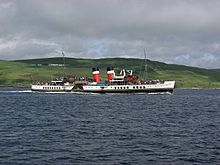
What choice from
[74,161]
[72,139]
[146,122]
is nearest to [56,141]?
[72,139]

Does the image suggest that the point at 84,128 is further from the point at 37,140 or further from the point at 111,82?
the point at 111,82

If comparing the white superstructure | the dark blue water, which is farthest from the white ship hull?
the dark blue water

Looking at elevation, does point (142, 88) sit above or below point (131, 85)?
below

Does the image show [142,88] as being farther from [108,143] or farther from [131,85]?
[108,143]

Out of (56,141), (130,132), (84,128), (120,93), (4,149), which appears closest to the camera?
(4,149)

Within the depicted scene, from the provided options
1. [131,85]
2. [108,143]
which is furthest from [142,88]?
[108,143]

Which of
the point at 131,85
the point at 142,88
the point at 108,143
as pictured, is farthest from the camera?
the point at 131,85

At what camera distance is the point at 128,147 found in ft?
Answer: 149

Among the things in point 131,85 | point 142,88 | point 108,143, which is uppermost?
point 131,85

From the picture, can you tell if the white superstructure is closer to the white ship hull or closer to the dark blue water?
the white ship hull

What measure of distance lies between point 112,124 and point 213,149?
2598cm

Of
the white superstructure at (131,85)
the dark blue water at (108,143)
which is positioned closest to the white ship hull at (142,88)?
the white superstructure at (131,85)

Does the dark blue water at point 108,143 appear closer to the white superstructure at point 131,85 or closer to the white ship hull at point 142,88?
the white ship hull at point 142,88

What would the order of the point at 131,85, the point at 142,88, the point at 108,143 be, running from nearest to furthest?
the point at 108,143
the point at 142,88
the point at 131,85
